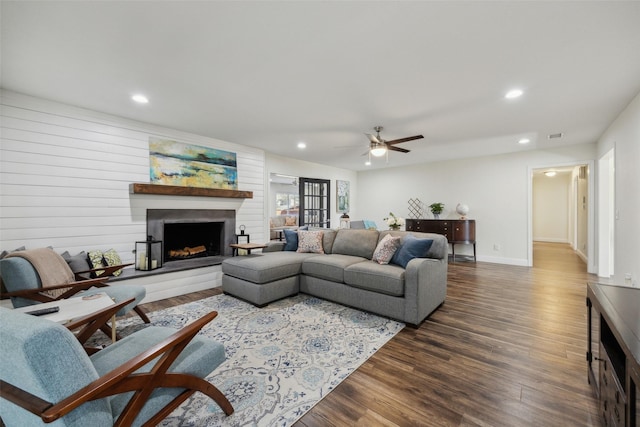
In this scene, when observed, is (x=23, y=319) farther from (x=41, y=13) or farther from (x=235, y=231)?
(x=235, y=231)

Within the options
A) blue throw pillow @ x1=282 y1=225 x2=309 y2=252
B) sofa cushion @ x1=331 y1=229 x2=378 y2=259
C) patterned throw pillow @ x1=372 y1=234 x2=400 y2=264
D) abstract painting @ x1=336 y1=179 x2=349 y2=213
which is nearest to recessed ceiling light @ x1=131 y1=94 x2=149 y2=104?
blue throw pillow @ x1=282 y1=225 x2=309 y2=252

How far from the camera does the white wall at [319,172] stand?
5.98 meters

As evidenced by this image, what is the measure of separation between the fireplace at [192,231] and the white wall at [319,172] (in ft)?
5.02

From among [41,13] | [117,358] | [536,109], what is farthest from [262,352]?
[536,109]

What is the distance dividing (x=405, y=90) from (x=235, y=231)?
3.66m

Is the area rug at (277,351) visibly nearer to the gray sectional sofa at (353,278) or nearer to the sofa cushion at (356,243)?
the gray sectional sofa at (353,278)

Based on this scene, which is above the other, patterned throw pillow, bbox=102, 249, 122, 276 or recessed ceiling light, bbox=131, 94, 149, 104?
recessed ceiling light, bbox=131, 94, 149, 104

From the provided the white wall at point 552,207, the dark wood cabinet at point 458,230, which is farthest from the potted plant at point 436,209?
the white wall at point 552,207

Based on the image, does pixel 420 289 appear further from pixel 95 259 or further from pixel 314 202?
pixel 314 202

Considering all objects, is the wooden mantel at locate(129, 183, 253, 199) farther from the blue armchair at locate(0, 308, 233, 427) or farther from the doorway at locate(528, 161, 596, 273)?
the doorway at locate(528, 161, 596, 273)

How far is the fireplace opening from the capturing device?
435 cm

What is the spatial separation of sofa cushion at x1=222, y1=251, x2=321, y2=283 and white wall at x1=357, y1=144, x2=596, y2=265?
14.9 ft

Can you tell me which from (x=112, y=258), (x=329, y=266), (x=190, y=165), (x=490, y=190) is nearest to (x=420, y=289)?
(x=329, y=266)

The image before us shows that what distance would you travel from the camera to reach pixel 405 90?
281 centimetres
